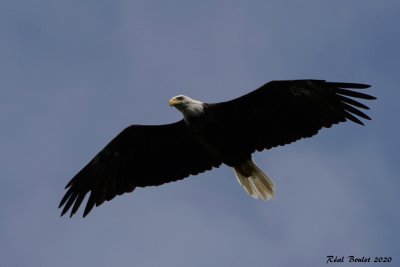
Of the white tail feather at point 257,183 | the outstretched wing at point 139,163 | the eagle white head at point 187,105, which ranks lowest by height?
the white tail feather at point 257,183

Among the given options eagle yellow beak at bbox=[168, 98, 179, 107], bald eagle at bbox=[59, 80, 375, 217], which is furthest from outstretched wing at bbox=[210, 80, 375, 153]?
eagle yellow beak at bbox=[168, 98, 179, 107]

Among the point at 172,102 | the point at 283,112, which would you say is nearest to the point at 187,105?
the point at 172,102

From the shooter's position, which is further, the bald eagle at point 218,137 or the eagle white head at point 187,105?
the eagle white head at point 187,105

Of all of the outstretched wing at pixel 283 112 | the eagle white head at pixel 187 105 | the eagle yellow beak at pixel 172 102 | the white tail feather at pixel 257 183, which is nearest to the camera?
the outstretched wing at pixel 283 112

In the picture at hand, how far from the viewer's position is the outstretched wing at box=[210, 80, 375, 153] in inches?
439

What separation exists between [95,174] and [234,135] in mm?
2271

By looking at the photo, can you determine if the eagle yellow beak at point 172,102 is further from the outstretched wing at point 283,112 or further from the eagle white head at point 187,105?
the outstretched wing at point 283,112

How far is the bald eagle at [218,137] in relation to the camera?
11.2 meters

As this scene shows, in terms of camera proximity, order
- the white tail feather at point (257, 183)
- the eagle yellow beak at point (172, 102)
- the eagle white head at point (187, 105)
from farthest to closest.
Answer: the white tail feather at point (257, 183), the eagle yellow beak at point (172, 102), the eagle white head at point (187, 105)

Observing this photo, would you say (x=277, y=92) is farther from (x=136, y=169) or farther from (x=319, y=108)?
(x=136, y=169)

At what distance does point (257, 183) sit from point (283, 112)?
123 centimetres

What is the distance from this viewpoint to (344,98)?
11.1 meters

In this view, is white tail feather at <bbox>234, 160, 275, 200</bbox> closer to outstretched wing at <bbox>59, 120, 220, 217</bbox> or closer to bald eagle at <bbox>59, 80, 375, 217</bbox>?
bald eagle at <bbox>59, 80, 375, 217</bbox>

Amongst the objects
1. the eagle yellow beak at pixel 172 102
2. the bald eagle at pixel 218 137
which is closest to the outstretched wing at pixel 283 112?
the bald eagle at pixel 218 137
